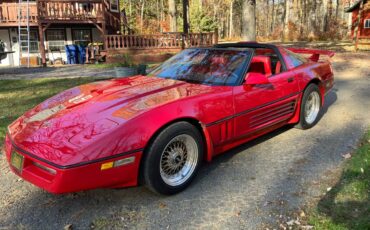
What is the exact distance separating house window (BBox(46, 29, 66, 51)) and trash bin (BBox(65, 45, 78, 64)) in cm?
239

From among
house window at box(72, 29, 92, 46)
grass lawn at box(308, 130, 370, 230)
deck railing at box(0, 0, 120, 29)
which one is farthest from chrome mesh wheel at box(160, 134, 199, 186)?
house window at box(72, 29, 92, 46)

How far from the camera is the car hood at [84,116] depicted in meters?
2.84

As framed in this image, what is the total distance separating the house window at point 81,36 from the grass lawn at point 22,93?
11.1m

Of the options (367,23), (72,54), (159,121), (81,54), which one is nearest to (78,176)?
Answer: (159,121)

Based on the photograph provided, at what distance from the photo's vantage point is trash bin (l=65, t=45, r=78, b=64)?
18.9m

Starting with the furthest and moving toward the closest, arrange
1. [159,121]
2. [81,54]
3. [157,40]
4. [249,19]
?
1. [81,54]
2. [157,40]
3. [249,19]
4. [159,121]

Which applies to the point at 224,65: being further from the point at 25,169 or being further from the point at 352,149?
the point at 25,169

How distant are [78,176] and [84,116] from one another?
691mm

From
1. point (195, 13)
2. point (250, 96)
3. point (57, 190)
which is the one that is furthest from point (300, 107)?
point (195, 13)

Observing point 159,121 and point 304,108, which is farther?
point 304,108

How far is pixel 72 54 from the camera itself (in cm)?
1906

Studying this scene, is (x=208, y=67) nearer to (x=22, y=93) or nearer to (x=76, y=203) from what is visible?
(x=76, y=203)

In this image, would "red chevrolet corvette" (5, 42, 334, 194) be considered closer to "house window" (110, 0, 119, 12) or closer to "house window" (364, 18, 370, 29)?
"house window" (110, 0, 119, 12)

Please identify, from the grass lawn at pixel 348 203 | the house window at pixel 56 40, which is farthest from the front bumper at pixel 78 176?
the house window at pixel 56 40
